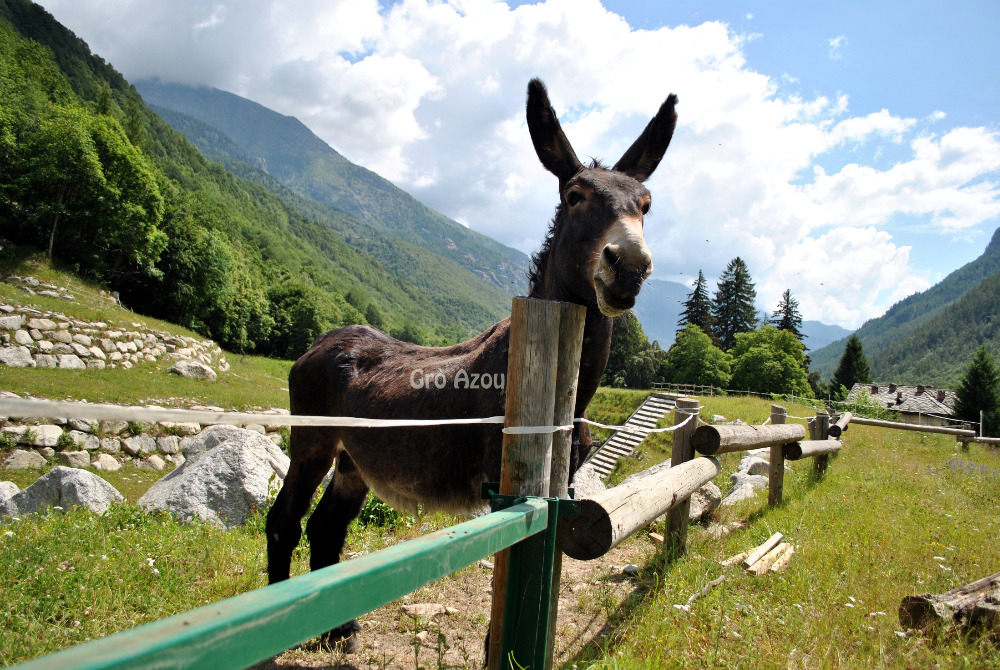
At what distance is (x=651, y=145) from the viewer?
3.62 meters

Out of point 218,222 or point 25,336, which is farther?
point 218,222

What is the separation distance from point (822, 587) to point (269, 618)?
4478mm

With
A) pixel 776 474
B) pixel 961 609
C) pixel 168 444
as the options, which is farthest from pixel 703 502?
pixel 168 444

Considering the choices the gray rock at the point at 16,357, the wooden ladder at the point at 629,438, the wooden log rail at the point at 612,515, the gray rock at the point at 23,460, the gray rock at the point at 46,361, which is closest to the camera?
the wooden log rail at the point at 612,515

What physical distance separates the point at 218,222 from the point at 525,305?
82.9 meters

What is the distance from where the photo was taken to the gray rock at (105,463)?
1202 centimetres

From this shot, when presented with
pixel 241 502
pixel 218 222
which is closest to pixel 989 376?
pixel 241 502

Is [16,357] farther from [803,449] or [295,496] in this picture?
[803,449]

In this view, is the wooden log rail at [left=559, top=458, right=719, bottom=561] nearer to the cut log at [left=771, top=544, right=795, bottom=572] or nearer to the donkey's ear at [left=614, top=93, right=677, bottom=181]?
the cut log at [left=771, top=544, right=795, bottom=572]

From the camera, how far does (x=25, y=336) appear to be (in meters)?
16.0

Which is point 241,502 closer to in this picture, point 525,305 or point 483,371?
point 483,371

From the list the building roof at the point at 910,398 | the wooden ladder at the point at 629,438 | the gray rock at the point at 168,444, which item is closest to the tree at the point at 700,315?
the building roof at the point at 910,398

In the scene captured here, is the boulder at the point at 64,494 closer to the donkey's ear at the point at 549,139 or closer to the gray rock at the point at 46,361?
the donkey's ear at the point at 549,139

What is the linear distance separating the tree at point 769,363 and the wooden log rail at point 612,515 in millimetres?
57880
